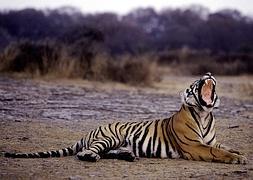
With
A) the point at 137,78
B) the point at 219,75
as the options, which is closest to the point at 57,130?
the point at 137,78

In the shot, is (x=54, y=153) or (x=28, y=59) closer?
(x=54, y=153)

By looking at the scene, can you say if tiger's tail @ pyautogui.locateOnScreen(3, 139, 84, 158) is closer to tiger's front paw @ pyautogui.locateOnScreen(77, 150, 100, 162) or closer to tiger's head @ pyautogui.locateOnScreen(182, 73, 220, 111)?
tiger's front paw @ pyautogui.locateOnScreen(77, 150, 100, 162)

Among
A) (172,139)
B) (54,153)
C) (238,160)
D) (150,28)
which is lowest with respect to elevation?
(54,153)

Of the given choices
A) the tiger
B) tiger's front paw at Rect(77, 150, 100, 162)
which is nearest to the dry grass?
the tiger

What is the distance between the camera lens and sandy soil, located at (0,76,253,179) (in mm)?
6684

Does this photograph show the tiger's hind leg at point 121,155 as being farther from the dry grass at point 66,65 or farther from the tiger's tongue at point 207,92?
the dry grass at point 66,65

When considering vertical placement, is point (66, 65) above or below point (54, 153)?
above

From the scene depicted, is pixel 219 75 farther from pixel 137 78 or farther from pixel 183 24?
pixel 183 24

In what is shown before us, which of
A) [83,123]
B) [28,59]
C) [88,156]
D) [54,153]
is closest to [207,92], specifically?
[88,156]

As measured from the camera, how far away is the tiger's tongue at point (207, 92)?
24.6ft

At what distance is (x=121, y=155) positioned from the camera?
755 centimetres

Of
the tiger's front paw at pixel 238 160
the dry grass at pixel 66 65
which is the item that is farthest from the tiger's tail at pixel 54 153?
the dry grass at pixel 66 65

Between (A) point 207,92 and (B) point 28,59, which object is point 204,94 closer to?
(A) point 207,92

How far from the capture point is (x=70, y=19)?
56.9m
